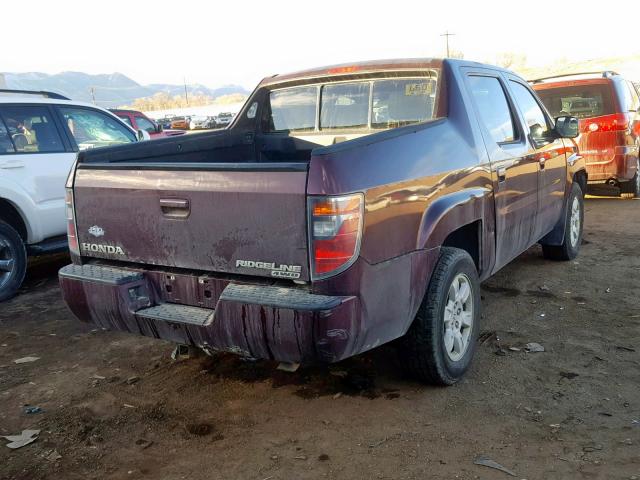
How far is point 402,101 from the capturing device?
4332 mm

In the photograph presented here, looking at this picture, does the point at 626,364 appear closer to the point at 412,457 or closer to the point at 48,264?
the point at 412,457

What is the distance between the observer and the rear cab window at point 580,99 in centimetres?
934

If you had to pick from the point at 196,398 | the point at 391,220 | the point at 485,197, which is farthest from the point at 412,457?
the point at 485,197

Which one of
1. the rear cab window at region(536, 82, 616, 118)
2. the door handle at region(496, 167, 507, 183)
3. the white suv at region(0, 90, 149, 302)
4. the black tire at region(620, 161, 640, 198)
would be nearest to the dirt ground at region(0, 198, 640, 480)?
the door handle at region(496, 167, 507, 183)

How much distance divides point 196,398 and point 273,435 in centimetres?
67

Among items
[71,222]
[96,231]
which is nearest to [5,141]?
[71,222]

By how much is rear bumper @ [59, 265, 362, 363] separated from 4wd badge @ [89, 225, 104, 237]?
19 centimetres

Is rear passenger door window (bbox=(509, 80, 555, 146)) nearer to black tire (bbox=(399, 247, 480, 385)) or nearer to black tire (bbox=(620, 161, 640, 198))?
black tire (bbox=(399, 247, 480, 385))

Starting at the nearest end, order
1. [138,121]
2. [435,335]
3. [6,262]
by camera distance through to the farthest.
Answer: [435,335] → [6,262] → [138,121]

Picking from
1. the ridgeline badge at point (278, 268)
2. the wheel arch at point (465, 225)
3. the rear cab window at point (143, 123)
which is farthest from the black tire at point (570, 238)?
the rear cab window at point (143, 123)

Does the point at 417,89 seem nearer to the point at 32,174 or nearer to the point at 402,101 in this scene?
the point at 402,101

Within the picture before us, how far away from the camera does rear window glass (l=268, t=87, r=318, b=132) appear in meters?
4.84

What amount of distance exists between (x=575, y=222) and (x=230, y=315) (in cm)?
470

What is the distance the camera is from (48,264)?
7.70m
